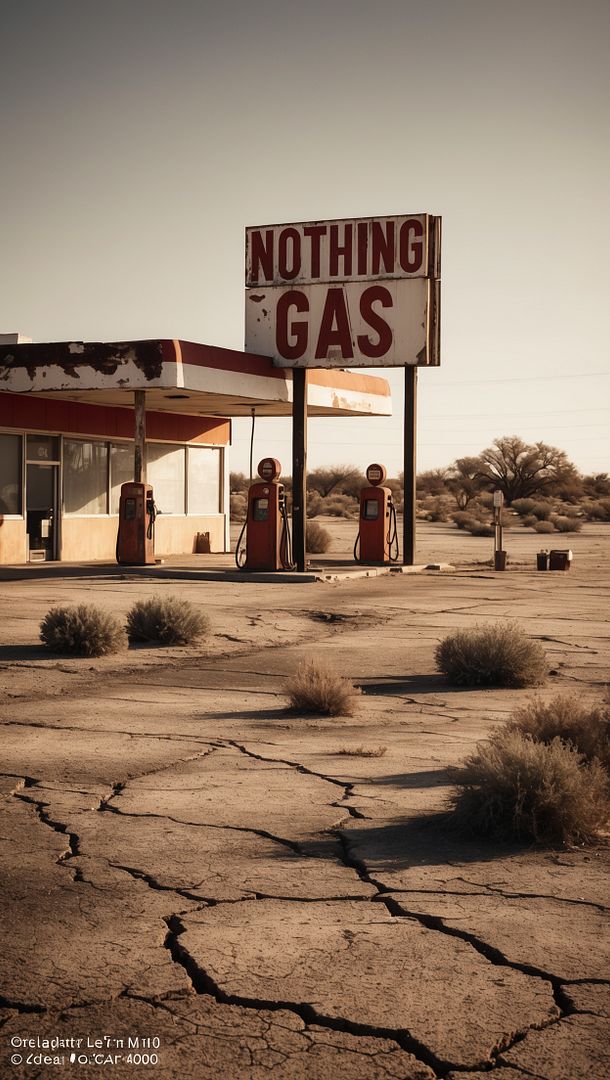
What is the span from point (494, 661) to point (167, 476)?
73.2 feet

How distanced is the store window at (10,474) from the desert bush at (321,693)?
18.4 m

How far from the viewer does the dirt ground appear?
13.2 ft

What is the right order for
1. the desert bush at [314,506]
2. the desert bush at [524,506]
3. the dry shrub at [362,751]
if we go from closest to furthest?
the dry shrub at [362,751] < the desert bush at [524,506] < the desert bush at [314,506]

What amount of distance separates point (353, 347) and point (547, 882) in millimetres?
22913

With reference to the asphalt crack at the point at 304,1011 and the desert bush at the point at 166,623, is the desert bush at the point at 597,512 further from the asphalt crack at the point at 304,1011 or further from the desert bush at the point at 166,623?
the asphalt crack at the point at 304,1011

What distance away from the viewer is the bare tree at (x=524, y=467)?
7912 cm

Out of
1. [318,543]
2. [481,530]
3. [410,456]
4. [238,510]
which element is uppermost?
[410,456]

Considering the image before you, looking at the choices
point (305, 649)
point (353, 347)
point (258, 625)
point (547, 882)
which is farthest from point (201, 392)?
point (547, 882)

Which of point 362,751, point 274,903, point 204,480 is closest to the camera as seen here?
point 274,903

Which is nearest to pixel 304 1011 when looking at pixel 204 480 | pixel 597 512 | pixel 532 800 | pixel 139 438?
pixel 532 800

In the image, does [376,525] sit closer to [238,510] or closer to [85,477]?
[85,477]

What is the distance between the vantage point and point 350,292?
28.0m

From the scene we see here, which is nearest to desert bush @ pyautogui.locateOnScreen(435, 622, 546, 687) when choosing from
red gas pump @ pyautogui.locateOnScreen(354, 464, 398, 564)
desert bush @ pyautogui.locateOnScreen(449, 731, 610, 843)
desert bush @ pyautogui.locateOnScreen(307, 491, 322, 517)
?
desert bush @ pyautogui.locateOnScreen(449, 731, 610, 843)

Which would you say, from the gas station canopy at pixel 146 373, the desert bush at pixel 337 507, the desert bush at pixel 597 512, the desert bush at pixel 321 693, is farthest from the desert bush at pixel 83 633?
the desert bush at pixel 597 512
